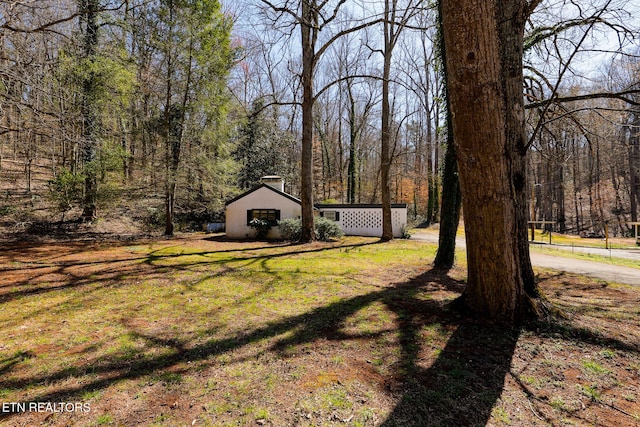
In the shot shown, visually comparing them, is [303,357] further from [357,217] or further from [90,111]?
[357,217]

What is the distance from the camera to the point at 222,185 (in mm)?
14141

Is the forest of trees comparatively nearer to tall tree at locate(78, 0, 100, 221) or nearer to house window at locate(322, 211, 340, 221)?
tall tree at locate(78, 0, 100, 221)

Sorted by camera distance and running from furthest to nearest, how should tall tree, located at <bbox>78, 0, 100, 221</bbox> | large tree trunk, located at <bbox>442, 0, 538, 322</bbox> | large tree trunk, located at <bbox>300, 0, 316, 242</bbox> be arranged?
large tree trunk, located at <bbox>300, 0, 316, 242</bbox> → tall tree, located at <bbox>78, 0, 100, 221</bbox> → large tree trunk, located at <bbox>442, 0, 538, 322</bbox>

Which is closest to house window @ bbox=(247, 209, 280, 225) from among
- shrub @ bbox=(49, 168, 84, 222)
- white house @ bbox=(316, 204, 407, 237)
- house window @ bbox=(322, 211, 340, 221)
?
white house @ bbox=(316, 204, 407, 237)

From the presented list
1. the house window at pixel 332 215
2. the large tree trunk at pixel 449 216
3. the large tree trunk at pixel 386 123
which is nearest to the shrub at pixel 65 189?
the house window at pixel 332 215

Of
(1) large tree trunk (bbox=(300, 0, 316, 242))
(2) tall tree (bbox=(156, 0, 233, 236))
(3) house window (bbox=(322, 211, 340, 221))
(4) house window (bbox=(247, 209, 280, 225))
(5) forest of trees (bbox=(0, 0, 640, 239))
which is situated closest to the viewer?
(5) forest of trees (bbox=(0, 0, 640, 239))

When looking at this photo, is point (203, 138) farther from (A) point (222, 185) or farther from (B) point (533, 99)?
(B) point (533, 99)

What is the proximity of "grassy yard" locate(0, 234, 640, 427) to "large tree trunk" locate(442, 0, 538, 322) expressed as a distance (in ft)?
1.70

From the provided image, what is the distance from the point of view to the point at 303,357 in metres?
2.59

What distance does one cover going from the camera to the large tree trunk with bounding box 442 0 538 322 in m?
2.81

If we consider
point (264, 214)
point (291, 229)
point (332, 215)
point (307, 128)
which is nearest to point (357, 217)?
point (332, 215)

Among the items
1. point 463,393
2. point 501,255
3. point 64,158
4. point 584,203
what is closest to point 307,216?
point 501,255

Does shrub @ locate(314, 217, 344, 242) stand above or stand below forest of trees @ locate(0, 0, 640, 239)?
below

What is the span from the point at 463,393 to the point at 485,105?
2512mm
